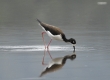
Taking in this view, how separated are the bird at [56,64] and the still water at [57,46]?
12 cm

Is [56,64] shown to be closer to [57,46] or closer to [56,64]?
[56,64]

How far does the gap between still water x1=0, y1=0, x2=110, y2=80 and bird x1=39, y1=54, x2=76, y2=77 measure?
0.12 meters

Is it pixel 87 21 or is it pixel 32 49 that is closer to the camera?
pixel 32 49

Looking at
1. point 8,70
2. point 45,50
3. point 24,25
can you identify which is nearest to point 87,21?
point 24,25

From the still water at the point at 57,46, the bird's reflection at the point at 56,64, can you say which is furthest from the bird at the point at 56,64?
the still water at the point at 57,46

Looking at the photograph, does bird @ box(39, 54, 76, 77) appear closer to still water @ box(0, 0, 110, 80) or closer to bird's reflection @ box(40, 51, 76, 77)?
bird's reflection @ box(40, 51, 76, 77)

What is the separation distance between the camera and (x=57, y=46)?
50.5ft

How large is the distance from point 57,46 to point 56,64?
358 centimetres

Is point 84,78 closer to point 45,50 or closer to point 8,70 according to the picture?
point 8,70

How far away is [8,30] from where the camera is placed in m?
20.2

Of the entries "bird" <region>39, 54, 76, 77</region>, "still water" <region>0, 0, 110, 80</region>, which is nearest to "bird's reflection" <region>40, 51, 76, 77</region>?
"bird" <region>39, 54, 76, 77</region>

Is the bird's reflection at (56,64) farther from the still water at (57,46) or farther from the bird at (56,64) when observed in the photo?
the still water at (57,46)

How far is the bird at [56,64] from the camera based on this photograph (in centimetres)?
1098

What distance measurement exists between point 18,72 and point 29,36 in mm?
7218
